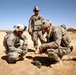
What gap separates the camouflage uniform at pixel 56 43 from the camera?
555 cm

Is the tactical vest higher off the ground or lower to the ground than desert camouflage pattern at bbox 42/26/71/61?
higher

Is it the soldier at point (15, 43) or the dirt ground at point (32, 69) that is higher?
the soldier at point (15, 43)

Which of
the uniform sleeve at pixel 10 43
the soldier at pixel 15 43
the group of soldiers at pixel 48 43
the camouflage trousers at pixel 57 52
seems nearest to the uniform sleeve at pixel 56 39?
the group of soldiers at pixel 48 43

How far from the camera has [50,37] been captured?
5867 mm

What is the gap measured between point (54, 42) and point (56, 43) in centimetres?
7

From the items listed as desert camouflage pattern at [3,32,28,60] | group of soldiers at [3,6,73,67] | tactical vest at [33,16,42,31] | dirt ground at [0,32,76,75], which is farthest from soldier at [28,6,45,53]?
dirt ground at [0,32,76,75]

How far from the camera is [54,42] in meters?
5.57

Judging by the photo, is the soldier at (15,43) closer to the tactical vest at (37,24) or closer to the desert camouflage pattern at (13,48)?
the desert camouflage pattern at (13,48)

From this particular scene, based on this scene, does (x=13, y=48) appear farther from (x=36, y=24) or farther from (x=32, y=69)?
(x=36, y=24)

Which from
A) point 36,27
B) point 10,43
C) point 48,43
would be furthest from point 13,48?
point 36,27

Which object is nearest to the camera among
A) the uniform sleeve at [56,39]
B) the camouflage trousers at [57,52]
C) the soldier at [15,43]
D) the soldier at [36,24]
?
the uniform sleeve at [56,39]

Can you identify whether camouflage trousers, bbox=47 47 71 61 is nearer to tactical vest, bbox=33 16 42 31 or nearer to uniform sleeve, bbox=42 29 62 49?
uniform sleeve, bbox=42 29 62 49

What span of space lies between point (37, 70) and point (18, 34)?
143 cm

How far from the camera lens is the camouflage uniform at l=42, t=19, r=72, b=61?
5554 millimetres
